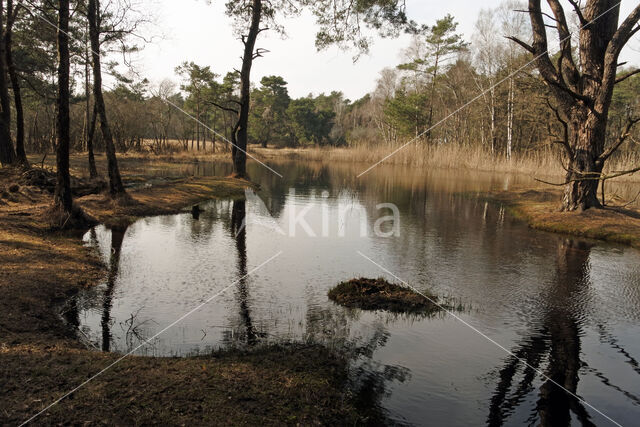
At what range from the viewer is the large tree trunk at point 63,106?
9719 mm

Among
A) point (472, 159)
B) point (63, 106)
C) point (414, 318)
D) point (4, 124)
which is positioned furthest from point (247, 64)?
point (472, 159)

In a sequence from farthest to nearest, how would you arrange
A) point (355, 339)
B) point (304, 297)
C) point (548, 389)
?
point (304, 297) < point (355, 339) < point (548, 389)

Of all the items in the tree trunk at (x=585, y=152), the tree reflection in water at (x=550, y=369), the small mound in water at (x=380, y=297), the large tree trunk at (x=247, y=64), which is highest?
the large tree trunk at (x=247, y=64)

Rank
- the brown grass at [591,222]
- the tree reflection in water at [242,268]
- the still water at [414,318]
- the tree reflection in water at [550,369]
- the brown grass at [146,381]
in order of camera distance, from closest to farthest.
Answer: the brown grass at [146,381] → the tree reflection in water at [550,369] → the still water at [414,318] → the tree reflection in water at [242,268] → the brown grass at [591,222]

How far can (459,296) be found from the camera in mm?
7629

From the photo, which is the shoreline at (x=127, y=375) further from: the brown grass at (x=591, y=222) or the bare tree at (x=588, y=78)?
the bare tree at (x=588, y=78)

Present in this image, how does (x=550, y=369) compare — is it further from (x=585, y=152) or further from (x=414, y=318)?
(x=585, y=152)

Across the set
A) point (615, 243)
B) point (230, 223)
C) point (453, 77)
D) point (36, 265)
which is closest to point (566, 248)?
point (615, 243)

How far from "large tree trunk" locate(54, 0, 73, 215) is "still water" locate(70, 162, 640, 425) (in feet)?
4.43

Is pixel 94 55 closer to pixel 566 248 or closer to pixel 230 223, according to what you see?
pixel 230 223

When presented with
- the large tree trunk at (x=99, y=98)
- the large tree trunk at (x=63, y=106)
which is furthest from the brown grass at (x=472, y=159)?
the large tree trunk at (x=63, y=106)

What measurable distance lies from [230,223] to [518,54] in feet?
98.0

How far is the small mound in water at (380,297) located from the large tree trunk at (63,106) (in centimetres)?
710

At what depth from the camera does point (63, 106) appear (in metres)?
9.92
